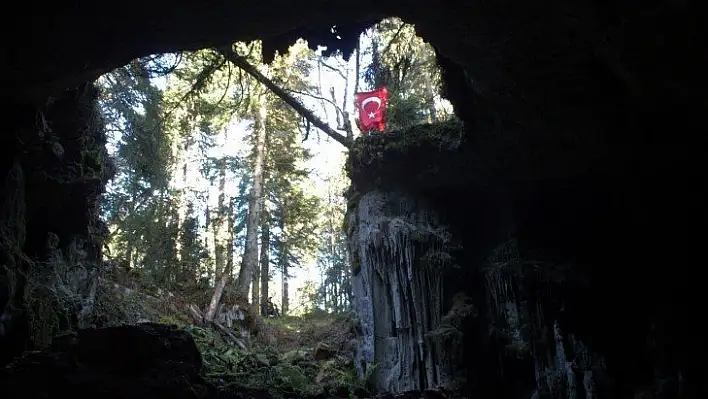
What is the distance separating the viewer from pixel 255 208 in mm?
16797

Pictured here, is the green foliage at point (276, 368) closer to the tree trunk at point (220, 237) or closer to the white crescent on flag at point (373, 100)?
the tree trunk at point (220, 237)

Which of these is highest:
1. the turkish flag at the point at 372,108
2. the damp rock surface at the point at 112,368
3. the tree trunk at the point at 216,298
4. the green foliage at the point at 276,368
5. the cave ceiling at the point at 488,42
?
the turkish flag at the point at 372,108

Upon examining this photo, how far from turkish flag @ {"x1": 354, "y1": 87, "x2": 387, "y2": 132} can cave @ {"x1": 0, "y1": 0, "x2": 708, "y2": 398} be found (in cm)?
147

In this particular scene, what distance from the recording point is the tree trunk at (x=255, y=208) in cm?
1580

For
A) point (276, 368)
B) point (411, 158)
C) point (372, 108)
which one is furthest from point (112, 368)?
point (372, 108)

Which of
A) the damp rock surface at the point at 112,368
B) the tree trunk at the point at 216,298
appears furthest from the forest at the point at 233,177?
the damp rock surface at the point at 112,368

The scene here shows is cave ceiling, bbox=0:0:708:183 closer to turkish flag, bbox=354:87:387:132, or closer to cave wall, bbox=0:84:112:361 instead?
cave wall, bbox=0:84:112:361

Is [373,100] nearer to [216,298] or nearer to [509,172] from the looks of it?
[509,172]

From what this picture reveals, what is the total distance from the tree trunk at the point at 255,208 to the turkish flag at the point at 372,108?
3.94 meters

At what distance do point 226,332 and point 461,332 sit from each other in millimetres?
6264

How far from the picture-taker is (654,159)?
760 centimetres

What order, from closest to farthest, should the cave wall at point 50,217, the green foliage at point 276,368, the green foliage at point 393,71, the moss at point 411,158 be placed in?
the cave wall at point 50,217
the green foliage at point 276,368
the moss at point 411,158
the green foliage at point 393,71

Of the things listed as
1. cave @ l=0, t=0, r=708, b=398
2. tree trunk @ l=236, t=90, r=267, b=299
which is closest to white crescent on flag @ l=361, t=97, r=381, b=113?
cave @ l=0, t=0, r=708, b=398

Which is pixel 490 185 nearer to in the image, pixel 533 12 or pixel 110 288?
pixel 533 12
